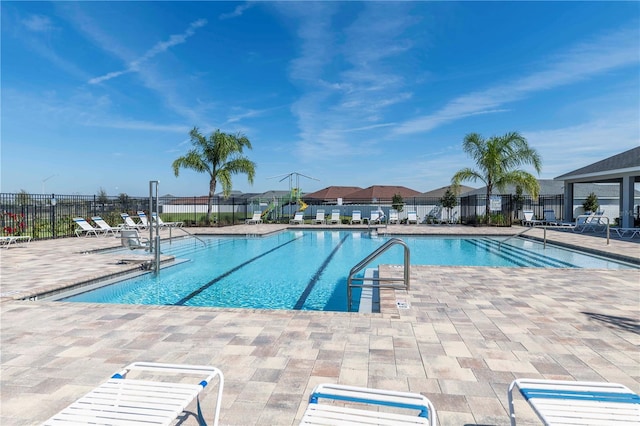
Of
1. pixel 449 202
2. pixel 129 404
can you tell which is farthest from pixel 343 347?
pixel 449 202

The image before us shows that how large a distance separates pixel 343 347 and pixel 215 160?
1859cm

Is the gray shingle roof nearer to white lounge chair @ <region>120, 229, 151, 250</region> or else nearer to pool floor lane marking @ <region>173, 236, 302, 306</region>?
pool floor lane marking @ <region>173, 236, 302, 306</region>

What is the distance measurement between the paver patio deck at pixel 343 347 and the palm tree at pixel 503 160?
45.6ft

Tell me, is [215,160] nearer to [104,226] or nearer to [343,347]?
[104,226]

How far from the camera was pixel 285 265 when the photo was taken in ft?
32.6

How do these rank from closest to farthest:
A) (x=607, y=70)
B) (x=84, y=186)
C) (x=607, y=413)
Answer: (x=607, y=413), (x=607, y=70), (x=84, y=186)

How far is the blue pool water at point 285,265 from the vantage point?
21.3 ft

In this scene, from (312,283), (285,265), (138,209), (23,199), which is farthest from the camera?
(138,209)

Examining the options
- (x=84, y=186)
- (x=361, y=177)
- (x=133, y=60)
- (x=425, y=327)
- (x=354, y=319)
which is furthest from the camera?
(x=361, y=177)

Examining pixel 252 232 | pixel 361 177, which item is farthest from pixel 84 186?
pixel 361 177

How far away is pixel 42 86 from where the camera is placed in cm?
1661

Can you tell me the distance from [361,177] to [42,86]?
2558cm

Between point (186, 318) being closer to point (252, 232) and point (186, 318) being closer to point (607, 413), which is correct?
point (607, 413)

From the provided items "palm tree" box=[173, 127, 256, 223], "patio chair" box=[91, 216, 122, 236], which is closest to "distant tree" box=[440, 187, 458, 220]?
"palm tree" box=[173, 127, 256, 223]
